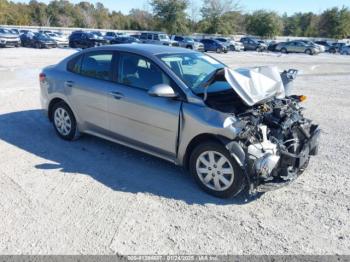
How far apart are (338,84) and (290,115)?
433 inches

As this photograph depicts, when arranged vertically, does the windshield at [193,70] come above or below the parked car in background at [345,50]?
above

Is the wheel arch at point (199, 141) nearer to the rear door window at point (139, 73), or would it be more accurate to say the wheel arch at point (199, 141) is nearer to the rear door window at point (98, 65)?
the rear door window at point (139, 73)

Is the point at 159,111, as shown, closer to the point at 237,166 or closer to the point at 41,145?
the point at 237,166

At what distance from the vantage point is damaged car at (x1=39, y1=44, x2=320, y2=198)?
3.86 meters

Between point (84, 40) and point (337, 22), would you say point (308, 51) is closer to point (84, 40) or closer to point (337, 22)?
point (84, 40)

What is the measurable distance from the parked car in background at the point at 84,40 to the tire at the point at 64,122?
2944cm

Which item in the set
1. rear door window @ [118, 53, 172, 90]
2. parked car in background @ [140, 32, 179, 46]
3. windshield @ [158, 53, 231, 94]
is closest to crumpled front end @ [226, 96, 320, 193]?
windshield @ [158, 53, 231, 94]

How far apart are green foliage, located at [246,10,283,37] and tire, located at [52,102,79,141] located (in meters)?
59.2

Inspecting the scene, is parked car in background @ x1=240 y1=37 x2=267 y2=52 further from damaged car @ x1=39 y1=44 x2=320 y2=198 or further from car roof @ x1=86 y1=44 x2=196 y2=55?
car roof @ x1=86 y1=44 x2=196 y2=55

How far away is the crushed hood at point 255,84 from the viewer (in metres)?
4.00

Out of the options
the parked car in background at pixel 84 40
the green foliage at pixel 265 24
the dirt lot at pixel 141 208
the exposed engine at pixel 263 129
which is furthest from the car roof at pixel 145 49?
the green foliage at pixel 265 24

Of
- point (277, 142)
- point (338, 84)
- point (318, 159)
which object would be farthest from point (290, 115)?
point (338, 84)

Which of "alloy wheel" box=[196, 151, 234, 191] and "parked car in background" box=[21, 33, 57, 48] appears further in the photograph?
"parked car in background" box=[21, 33, 57, 48]

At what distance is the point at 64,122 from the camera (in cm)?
575
